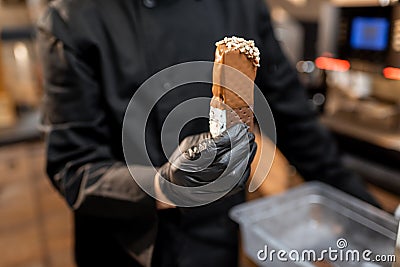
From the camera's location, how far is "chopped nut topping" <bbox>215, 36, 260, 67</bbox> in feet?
1.20

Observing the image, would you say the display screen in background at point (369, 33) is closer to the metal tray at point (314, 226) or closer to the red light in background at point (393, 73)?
the red light in background at point (393, 73)

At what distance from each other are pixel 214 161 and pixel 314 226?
39cm

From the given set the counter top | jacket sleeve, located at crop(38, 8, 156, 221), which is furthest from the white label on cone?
the counter top

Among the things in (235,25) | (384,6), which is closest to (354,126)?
(384,6)

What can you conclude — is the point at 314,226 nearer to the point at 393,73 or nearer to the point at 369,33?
the point at 393,73

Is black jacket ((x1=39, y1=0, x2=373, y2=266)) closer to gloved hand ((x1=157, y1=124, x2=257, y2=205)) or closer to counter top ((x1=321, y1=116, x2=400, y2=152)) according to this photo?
gloved hand ((x1=157, y1=124, x2=257, y2=205))

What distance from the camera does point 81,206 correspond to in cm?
64

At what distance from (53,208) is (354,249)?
1.43m

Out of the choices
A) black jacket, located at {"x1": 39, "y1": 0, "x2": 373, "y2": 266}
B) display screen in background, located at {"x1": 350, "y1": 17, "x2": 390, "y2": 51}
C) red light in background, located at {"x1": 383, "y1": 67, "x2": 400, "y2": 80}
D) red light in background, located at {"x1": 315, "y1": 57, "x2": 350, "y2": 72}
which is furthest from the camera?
red light in background, located at {"x1": 315, "y1": 57, "x2": 350, "y2": 72}

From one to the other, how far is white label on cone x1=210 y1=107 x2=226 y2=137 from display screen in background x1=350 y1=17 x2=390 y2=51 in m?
0.72

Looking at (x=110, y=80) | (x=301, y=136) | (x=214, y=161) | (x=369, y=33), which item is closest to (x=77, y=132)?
(x=110, y=80)

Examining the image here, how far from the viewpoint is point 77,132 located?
66 cm

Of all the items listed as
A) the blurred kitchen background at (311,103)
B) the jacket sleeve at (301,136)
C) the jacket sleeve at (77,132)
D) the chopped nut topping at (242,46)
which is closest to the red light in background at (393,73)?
the blurred kitchen background at (311,103)

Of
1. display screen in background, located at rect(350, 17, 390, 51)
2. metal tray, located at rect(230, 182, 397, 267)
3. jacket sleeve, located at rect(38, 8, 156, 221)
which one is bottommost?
metal tray, located at rect(230, 182, 397, 267)
